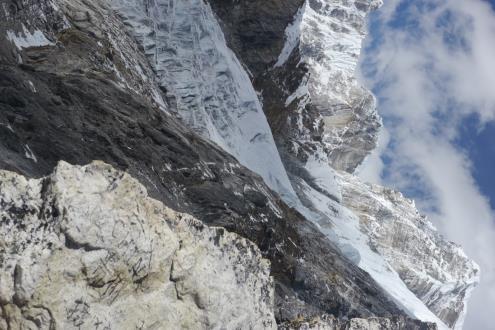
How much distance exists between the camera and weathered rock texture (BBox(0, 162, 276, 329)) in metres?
12.0

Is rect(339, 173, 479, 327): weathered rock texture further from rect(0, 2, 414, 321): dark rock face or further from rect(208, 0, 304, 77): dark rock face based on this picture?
rect(0, 2, 414, 321): dark rock face

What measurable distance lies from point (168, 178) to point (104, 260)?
14575mm

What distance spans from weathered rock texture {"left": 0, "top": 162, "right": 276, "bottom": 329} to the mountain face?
0.03 meters

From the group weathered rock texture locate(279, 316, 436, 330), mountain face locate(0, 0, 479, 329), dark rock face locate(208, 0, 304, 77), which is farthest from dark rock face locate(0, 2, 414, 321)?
dark rock face locate(208, 0, 304, 77)

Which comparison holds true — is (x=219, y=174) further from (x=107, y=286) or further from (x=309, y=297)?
(x=107, y=286)

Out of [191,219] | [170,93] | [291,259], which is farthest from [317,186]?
[191,219]

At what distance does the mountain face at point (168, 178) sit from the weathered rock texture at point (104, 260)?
0.03 meters

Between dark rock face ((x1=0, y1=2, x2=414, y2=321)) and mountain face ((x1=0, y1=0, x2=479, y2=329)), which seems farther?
dark rock face ((x1=0, y1=2, x2=414, y2=321))

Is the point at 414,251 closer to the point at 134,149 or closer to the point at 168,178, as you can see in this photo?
the point at 168,178

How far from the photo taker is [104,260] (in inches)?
515

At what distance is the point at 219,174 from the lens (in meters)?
32.2

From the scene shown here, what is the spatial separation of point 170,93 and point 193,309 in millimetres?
30274

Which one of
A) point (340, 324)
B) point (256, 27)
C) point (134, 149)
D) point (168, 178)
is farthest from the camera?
point (256, 27)

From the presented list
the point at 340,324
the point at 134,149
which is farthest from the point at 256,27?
the point at 340,324
